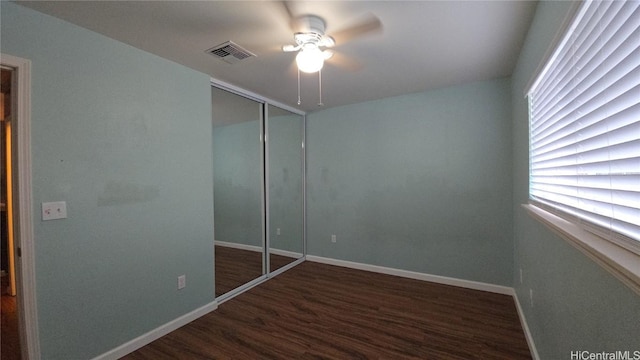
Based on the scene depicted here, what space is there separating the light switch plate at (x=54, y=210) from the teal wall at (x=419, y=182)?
284cm

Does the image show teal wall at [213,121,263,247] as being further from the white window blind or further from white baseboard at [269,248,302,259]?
the white window blind

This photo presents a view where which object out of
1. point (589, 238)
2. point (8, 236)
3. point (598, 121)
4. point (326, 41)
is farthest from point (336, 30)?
point (8, 236)

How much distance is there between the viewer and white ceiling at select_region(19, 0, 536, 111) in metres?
1.49

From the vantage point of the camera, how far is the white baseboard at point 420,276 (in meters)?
2.78

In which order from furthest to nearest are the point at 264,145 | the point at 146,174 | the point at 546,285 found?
the point at 264,145, the point at 146,174, the point at 546,285

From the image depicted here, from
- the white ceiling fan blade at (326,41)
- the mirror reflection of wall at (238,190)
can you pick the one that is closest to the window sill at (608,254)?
the white ceiling fan blade at (326,41)

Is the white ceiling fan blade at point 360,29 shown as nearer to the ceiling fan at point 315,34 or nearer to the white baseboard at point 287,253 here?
the ceiling fan at point 315,34

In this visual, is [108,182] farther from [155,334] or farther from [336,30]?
[336,30]

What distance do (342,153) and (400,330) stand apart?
2.35 m

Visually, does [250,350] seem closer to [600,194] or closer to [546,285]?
[546,285]

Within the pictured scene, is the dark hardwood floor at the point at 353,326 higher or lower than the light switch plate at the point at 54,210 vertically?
lower

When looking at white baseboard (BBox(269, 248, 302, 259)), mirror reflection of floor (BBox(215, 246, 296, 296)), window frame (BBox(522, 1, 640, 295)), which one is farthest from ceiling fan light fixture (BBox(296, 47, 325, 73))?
white baseboard (BBox(269, 248, 302, 259))

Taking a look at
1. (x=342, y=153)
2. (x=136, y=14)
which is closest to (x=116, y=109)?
(x=136, y=14)

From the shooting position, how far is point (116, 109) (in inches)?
72.7
